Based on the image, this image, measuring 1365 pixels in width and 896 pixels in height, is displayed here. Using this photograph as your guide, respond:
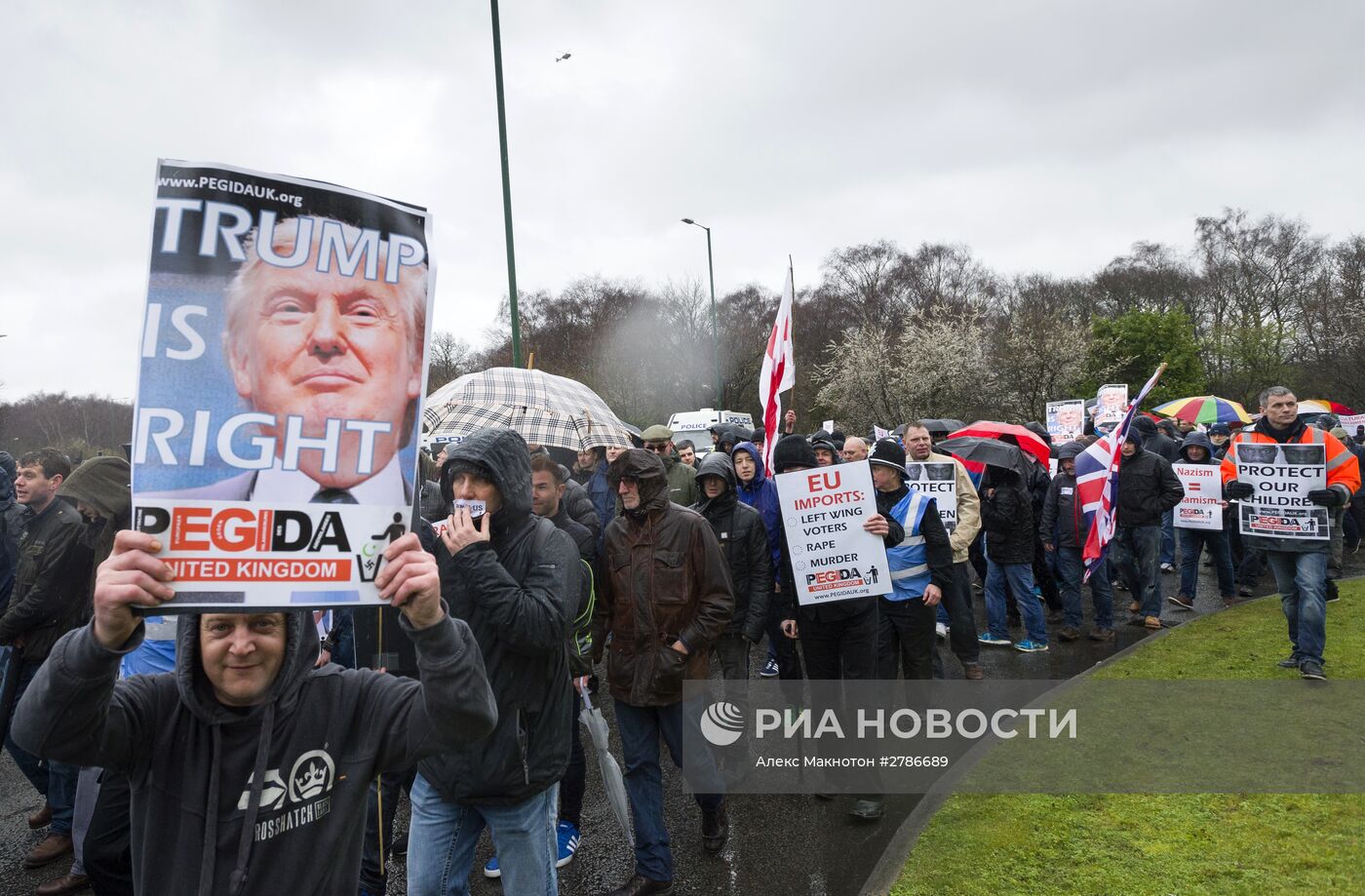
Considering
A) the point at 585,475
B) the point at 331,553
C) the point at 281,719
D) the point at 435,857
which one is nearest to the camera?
the point at 331,553

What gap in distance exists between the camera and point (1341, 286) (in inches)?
1537

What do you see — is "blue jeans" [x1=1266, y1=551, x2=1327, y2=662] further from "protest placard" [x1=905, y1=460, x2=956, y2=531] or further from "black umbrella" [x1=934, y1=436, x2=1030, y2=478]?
"protest placard" [x1=905, y1=460, x2=956, y2=531]

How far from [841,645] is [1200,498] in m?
6.45

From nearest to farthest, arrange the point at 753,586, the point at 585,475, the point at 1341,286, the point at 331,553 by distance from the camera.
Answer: the point at 331,553, the point at 753,586, the point at 585,475, the point at 1341,286

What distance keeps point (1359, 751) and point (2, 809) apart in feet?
27.0

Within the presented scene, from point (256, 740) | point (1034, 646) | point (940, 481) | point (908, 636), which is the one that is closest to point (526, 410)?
point (908, 636)

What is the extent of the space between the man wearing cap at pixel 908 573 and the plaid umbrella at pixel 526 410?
2.29 metres

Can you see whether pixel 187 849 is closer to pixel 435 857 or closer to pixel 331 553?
pixel 331 553

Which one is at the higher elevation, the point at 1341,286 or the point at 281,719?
the point at 1341,286

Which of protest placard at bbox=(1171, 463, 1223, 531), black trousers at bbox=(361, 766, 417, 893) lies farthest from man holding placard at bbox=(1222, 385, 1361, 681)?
black trousers at bbox=(361, 766, 417, 893)

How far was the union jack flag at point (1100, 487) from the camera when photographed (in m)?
7.63

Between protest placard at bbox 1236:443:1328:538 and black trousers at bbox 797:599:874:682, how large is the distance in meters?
3.54

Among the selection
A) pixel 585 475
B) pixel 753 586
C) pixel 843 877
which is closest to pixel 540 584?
pixel 843 877

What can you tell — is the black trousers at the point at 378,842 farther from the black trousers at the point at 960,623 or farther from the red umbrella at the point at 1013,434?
the red umbrella at the point at 1013,434
